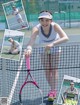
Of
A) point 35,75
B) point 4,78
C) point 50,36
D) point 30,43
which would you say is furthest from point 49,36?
point 35,75

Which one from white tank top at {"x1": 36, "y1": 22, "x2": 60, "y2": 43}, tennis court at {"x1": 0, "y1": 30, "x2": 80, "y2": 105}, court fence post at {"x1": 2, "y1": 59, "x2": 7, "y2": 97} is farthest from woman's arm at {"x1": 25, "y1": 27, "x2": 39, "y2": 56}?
court fence post at {"x1": 2, "y1": 59, "x2": 7, "y2": 97}

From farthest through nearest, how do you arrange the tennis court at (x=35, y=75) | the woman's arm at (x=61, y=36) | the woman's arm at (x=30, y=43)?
1. the tennis court at (x=35, y=75)
2. the woman's arm at (x=61, y=36)
3. the woman's arm at (x=30, y=43)

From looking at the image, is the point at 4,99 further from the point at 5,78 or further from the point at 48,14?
the point at 48,14

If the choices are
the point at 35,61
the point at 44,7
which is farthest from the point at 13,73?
the point at 44,7

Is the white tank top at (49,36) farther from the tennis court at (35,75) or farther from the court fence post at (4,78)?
the court fence post at (4,78)

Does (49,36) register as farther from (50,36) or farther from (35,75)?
(35,75)

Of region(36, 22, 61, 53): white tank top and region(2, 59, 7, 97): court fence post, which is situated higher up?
region(36, 22, 61, 53): white tank top

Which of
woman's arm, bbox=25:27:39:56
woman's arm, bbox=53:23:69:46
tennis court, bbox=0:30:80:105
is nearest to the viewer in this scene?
woman's arm, bbox=25:27:39:56

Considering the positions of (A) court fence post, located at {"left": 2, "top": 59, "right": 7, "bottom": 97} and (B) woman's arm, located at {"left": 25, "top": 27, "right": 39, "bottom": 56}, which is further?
(A) court fence post, located at {"left": 2, "top": 59, "right": 7, "bottom": 97}

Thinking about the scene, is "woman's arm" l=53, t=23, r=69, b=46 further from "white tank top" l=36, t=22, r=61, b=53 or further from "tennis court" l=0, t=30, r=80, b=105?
"tennis court" l=0, t=30, r=80, b=105

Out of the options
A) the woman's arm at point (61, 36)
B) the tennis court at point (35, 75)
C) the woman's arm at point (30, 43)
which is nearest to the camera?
the woman's arm at point (30, 43)

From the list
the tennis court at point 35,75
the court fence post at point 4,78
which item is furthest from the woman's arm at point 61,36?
the court fence post at point 4,78

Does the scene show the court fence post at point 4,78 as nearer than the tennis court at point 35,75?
Yes

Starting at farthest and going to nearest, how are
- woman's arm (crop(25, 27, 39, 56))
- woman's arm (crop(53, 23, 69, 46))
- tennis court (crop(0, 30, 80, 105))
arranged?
tennis court (crop(0, 30, 80, 105)) < woman's arm (crop(53, 23, 69, 46)) < woman's arm (crop(25, 27, 39, 56))
